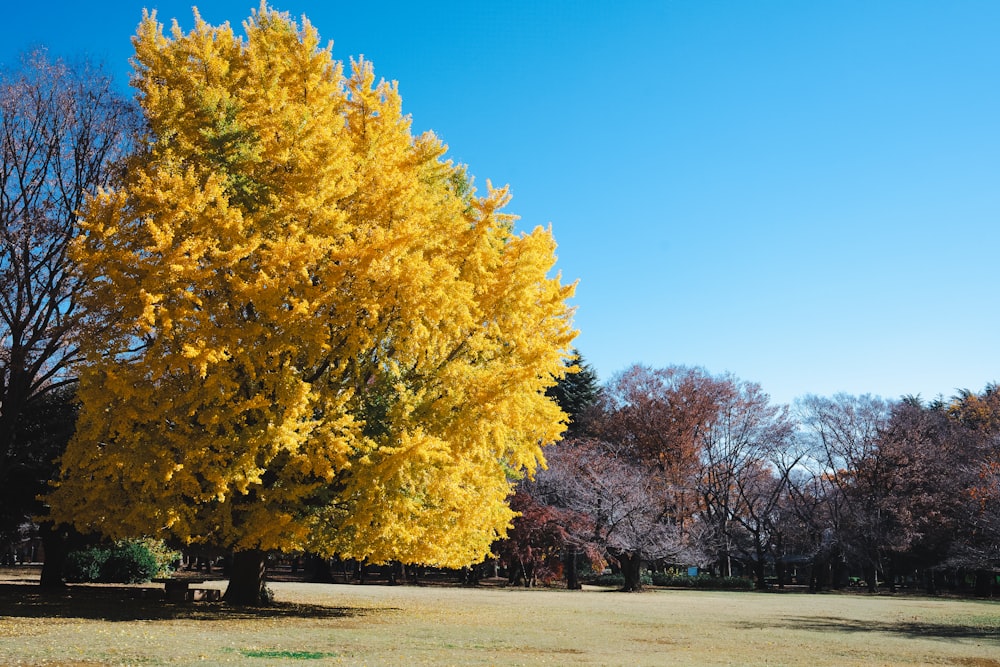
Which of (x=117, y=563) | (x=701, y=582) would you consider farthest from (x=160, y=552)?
(x=701, y=582)

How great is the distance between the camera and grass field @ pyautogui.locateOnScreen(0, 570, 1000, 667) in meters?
9.99

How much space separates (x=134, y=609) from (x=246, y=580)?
2.41m

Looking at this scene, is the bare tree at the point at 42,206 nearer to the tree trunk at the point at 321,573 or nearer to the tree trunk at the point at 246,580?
the tree trunk at the point at 246,580

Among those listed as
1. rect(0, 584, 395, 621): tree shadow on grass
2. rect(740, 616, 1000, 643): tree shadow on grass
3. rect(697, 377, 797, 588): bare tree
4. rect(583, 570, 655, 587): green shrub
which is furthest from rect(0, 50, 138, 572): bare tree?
rect(697, 377, 797, 588): bare tree

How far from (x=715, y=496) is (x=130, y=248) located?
49.8m

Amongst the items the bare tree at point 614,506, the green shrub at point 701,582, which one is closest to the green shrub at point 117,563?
the bare tree at point 614,506

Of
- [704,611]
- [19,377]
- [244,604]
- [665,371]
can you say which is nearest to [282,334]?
[244,604]

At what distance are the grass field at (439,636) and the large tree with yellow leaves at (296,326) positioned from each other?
1.70m

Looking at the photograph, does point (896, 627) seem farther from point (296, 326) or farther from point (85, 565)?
point (85, 565)

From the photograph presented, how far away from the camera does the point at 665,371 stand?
5834 centimetres

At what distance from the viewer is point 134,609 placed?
16453 mm

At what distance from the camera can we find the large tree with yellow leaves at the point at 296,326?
12734 mm

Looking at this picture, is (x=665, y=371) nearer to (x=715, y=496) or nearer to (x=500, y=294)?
(x=715, y=496)

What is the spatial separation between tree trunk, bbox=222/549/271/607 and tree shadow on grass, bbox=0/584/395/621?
0.41 m
